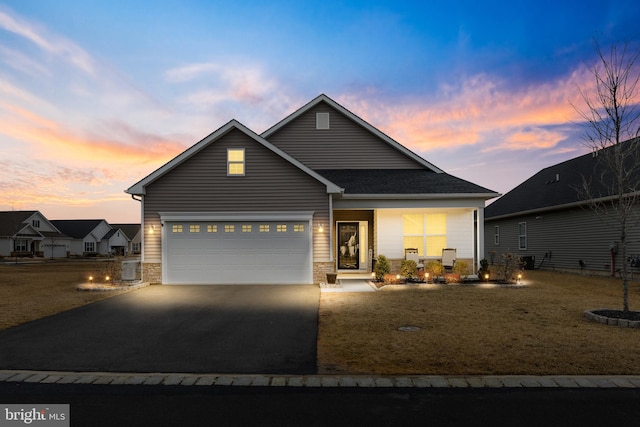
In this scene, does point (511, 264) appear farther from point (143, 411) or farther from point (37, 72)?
point (37, 72)

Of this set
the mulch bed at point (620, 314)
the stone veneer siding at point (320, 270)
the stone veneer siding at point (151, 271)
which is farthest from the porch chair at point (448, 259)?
the stone veneer siding at point (151, 271)

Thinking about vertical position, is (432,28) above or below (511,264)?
above

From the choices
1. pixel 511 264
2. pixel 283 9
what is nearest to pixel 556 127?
pixel 511 264

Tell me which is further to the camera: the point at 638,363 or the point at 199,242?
the point at 199,242

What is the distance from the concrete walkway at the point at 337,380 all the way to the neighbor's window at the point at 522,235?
2227cm

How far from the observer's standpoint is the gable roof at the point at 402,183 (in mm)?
16562

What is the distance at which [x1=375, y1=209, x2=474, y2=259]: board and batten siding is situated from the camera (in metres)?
17.3

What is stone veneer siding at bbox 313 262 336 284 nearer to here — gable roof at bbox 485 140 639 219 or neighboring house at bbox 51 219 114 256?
gable roof at bbox 485 140 639 219

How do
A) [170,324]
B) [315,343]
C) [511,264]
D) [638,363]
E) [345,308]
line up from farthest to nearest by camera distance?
1. [511,264]
2. [345,308]
3. [170,324]
4. [315,343]
5. [638,363]

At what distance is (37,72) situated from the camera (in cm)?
1741

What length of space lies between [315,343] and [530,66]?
17.4 m

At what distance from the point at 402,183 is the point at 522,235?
1279cm

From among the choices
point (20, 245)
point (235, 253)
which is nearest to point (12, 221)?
point (20, 245)

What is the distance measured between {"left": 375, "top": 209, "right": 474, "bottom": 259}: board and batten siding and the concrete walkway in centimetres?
1212
